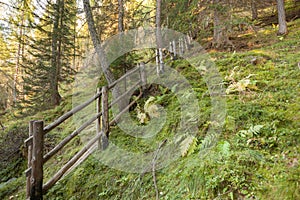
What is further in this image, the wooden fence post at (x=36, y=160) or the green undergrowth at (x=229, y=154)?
the wooden fence post at (x=36, y=160)

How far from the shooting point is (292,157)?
237cm

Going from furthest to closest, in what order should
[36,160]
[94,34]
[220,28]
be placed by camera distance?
[220,28]
[94,34]
[36,160]

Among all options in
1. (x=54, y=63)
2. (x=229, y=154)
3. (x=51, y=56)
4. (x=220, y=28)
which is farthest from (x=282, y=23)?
(x=51, y=56)

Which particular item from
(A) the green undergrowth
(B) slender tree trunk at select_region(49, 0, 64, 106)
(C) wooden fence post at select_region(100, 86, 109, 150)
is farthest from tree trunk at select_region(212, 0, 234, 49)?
(B) slender tree trunk at select_region(49, 0, 64, 106)

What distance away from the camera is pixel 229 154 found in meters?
2.68

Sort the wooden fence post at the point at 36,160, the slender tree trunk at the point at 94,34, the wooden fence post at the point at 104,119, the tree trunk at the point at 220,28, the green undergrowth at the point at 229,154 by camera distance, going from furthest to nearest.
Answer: the tree trunk at the point at 220,28
the slender tree trunk at the point at 94,34
the wooden fence post at the point at 104,119
the wooden fence post at the point at 36,160
the green undergrowth at the point at 229,154

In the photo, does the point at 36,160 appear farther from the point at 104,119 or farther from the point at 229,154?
the point at 229,154

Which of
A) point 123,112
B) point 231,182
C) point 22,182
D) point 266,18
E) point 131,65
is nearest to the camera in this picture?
point 231,182

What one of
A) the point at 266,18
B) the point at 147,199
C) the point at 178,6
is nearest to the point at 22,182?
the point at 147,199

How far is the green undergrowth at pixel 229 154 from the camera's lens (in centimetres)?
230

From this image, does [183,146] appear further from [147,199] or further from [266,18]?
[266,18]

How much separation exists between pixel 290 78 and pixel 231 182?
3251 millimetres

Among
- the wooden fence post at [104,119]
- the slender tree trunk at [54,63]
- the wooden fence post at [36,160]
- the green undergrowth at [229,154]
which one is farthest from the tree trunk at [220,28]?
the slender tree trunk at [54,63]

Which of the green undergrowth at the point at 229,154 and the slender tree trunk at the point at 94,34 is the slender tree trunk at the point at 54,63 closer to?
the slender tree trunk at the point at 94,34
